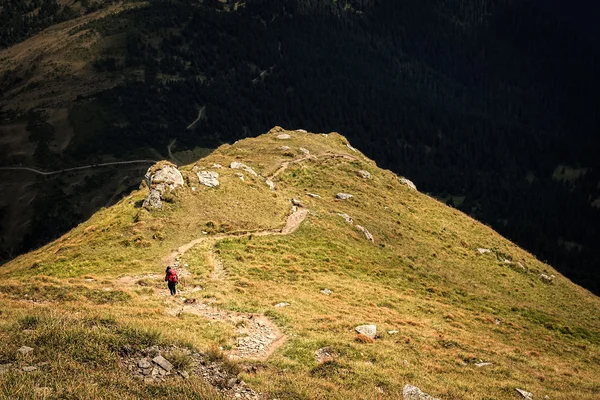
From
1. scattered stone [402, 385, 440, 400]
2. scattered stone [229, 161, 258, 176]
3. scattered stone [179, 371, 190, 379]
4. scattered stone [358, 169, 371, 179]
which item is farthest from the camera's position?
scattered stone [358, 169, 371, 179]

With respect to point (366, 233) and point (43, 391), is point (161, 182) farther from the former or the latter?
point (43, 391)

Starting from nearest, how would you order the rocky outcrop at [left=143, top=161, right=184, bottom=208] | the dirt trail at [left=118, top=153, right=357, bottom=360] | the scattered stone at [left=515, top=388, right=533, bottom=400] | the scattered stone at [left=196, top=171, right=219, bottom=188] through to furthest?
the scattered stone at [left=515, top=388, right=533, bottom=400], the dirt trail at [left=118, top=153, right=357, bottom=360], the rocky outcrop at [left=143, top=161, right=184, bottom=208], the scattered stone at [left=196, top=171, right=219, bottom=188]

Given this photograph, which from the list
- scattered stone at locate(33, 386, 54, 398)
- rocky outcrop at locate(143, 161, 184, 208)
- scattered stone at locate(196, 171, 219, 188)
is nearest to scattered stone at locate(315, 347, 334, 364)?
scattered stone at locate(33, 386, 54, 398)

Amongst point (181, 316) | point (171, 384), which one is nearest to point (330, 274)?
point (181, 316)

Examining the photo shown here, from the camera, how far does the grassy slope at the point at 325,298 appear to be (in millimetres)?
25250

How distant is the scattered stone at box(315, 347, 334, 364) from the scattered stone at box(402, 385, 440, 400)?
4.93 meters

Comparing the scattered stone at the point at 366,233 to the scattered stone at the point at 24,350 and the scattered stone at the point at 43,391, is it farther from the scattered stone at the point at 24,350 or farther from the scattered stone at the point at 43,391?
the scattered stone at the point at 43,391

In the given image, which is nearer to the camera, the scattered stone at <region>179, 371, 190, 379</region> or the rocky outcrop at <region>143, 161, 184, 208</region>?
the scattered stone at <region>179, 371, 190, 379</region>

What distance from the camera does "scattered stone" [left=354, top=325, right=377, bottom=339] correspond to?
35312 millimetres

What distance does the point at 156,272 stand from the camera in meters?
45.6

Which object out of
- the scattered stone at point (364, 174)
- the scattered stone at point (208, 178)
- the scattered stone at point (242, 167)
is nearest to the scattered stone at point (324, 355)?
the scattered stone at point (208, 178)

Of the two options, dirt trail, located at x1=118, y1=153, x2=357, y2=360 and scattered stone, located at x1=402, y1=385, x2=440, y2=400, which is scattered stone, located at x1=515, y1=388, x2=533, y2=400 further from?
dirt trail, located at x1=118, y1=153, x2=357, y2=360

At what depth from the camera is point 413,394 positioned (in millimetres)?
26453

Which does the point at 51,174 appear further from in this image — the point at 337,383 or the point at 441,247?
the point at 337,383
